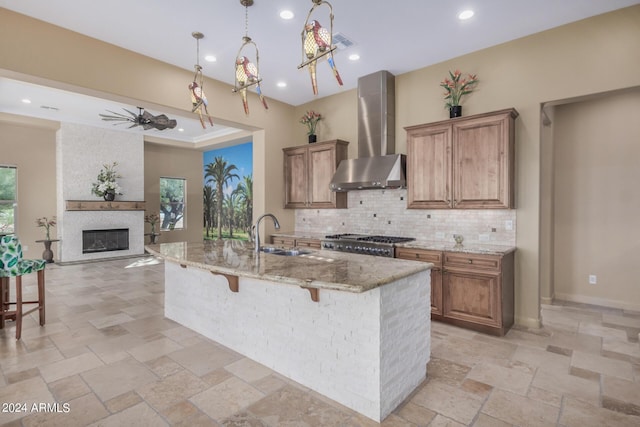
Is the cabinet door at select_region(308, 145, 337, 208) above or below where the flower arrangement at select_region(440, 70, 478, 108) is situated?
below

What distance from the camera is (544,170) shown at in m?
4.70

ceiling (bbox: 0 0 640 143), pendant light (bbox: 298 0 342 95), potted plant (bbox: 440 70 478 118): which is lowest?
pendant light (bbox: 298 0 342 95)

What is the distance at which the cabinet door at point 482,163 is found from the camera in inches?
148

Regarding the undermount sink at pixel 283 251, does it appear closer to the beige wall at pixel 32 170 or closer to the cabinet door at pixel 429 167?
the cabinet door at pixel 429 167

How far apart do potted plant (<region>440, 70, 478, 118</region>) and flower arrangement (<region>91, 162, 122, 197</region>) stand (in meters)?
7.80

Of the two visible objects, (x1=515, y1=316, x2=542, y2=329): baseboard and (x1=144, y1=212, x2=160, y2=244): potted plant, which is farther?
(x1=144, y1=212, x2=160, y2=244): potted plant

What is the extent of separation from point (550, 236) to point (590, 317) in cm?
115

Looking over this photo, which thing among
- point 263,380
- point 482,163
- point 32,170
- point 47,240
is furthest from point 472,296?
point 32,170

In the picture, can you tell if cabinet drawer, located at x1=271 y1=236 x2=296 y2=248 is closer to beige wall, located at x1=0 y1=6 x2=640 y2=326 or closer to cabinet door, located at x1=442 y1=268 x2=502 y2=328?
beige wall, located at x1=0 y1=6 x2=640 y2=326

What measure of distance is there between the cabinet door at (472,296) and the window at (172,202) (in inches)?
335

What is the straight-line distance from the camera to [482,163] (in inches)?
154

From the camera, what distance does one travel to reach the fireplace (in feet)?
26.6

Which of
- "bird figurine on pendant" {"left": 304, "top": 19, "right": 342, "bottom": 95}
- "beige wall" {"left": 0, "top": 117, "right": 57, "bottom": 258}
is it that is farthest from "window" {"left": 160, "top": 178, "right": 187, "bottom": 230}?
"bird figurine on pendant" {"left": 304, "top": 19, "right": 342, "bottom": 95}

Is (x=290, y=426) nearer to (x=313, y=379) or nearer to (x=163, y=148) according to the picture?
(x=313, y=379)
